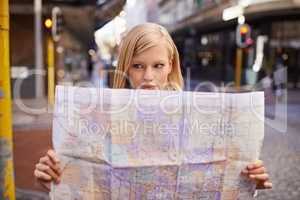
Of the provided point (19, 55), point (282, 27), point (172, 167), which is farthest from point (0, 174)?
point (282, 27)

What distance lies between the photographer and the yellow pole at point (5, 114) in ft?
9.30

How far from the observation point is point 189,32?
3366cm

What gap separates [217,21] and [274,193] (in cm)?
2418

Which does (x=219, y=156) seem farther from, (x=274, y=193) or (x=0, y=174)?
(x=274, y=193)

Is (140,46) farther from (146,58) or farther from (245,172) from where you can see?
(245,172)

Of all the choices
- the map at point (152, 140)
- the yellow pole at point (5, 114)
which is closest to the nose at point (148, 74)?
the map at point (152, 140)

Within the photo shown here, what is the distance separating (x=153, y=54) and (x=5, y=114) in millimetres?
1907

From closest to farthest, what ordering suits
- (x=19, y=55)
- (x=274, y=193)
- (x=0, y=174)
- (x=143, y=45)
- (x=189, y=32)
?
(x=143, y=45) < (x=0, y=174) < (x=274, y=193) < (x=19, y=55) < (x=189, y=32)

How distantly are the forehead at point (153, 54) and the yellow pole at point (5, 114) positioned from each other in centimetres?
171

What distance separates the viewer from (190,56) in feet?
108

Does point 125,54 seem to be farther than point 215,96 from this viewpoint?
Yes

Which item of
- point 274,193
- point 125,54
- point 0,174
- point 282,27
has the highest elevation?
point 282,27

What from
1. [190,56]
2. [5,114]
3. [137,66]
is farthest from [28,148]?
[190,56]

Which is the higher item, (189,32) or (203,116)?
(189,32)
